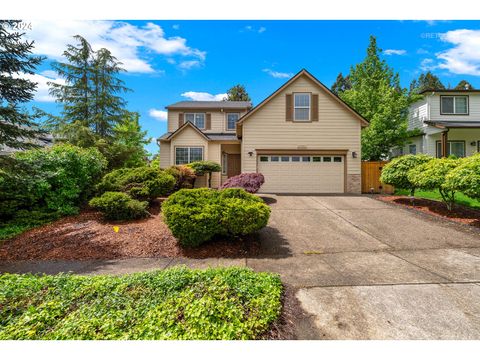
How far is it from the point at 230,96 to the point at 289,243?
117ft

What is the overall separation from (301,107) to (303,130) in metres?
1.34

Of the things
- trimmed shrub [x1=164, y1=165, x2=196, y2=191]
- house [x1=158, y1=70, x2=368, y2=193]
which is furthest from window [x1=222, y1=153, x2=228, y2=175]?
trimmed shrub [x1=164, y1=165, x2=196, y2=191]

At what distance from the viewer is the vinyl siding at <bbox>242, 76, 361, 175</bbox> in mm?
12430

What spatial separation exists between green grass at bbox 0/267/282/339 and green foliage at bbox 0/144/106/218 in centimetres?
452

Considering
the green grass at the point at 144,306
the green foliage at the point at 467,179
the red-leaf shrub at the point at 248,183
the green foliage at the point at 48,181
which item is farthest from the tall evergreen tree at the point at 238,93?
the green grass at the point at 144,306

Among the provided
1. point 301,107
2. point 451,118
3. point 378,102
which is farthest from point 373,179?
point 451,118

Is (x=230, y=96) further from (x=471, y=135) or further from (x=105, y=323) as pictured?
(x=105, y=323)

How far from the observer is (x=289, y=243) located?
528cm

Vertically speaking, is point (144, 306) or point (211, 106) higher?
point (211, 106)

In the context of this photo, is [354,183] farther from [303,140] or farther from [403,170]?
[303,140]

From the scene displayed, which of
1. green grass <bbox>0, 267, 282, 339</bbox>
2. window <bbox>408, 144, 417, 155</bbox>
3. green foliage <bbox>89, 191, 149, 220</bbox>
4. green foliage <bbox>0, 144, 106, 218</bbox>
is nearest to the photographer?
green grass <bbox>0, 267, 282, 339</bbox>

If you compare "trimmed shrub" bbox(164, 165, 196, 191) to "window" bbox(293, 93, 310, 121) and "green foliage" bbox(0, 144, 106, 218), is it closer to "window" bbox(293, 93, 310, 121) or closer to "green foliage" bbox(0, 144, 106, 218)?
"green foliage" bbox(0, 144, 106, 218)

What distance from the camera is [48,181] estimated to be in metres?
6.92
